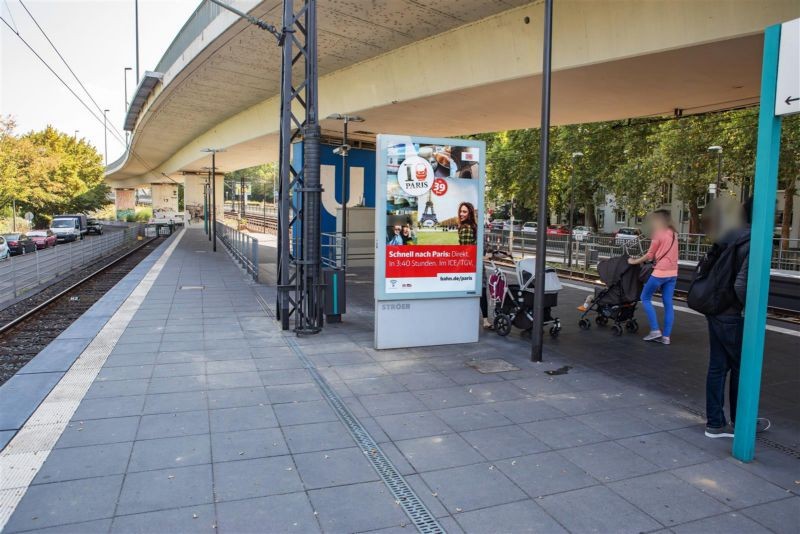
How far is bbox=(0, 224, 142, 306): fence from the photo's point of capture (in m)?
14.3

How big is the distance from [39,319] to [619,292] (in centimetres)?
1167

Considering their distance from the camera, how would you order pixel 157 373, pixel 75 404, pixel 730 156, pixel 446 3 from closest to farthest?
pixel 75 404
pixel 157 373
pixel 446 3
pixel 730 156

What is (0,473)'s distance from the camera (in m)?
3.79

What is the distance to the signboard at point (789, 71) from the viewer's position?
12.0 feet

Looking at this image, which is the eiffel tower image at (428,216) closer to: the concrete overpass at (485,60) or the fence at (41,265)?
the concrete overpass at (485,60)

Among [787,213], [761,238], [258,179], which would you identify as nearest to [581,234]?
[787,213]

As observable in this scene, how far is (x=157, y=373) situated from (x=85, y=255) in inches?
806

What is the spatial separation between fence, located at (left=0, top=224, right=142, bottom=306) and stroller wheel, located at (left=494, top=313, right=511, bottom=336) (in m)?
12.0

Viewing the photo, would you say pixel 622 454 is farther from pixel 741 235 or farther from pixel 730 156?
pixel 730 156

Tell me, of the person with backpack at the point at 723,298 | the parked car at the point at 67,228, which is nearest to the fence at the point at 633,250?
the person with backpack at the point at 723,298

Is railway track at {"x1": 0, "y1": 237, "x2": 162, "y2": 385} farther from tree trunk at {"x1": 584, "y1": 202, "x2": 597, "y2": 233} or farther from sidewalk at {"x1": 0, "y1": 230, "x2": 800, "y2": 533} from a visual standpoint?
tree trunk at {"x1": 584, "y1": 202, "x2": 597, "y2": 233}

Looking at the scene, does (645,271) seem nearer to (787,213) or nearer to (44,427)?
(44,427)

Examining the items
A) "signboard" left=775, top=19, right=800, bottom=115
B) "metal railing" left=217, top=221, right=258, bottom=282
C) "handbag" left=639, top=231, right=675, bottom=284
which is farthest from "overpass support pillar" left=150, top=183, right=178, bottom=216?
"signboard" left=775, top=19, right=800, bottom=115

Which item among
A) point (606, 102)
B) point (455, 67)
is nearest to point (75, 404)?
point (455, 67)
